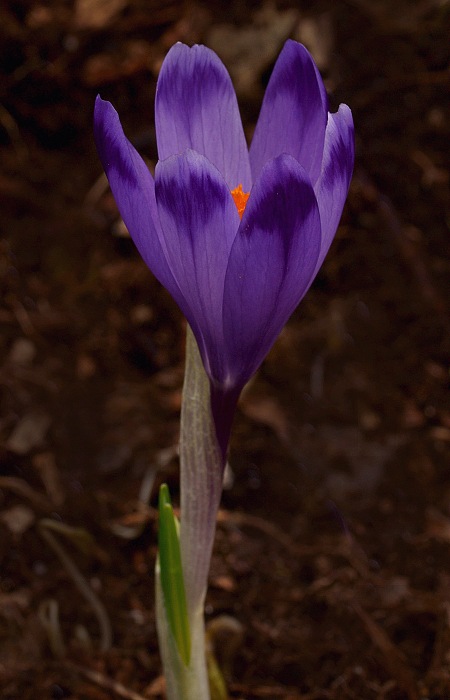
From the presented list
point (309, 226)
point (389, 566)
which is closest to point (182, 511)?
point (309, 226)

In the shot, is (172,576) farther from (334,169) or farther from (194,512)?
(334,169)

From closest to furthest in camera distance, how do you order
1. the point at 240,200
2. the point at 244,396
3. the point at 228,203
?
the point at 228,203 < the point at 240,200 < the point at 244,396

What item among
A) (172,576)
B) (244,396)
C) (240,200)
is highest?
(240,200)

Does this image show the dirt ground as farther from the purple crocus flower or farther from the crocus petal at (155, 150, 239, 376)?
the crocus petal at (155, 150, 239, 376)

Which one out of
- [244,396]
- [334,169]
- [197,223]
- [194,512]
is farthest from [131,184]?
[244,396]

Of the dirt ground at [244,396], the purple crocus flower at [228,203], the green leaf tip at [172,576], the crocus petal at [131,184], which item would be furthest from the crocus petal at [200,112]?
the dirt ground at [244,396]

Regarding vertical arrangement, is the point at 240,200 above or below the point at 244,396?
above

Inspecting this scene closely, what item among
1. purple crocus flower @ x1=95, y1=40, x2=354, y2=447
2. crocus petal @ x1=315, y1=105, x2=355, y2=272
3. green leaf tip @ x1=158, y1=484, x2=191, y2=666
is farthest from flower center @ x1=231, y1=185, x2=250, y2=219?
green leaf tip @ x1=158, y1=484, x2=191, y2=666

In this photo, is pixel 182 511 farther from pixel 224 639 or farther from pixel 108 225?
pixel 108 225
